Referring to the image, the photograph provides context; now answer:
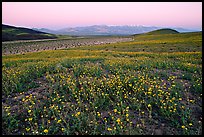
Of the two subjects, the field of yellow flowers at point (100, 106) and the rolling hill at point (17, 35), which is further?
the rolling hill at point (17, 35)

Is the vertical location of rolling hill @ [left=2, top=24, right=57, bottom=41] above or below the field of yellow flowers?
above

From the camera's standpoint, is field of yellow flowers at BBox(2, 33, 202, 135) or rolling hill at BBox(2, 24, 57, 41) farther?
rolling hill at BBox(2, 24, 57, 41)

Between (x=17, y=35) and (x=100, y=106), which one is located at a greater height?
(x=17, y=35)

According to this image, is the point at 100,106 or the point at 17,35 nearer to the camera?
the point at 100,106

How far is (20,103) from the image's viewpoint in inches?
327

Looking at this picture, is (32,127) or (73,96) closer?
(32,127)

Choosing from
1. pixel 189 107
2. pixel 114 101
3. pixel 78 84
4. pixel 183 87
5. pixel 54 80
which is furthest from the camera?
pixel 54 80

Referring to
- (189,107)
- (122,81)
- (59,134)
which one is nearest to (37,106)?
(59,134)

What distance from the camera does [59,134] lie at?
6371 mm

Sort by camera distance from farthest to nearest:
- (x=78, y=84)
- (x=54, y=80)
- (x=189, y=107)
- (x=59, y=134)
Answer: (x=54, y=80)
(x=78, y=84)
(x=189, y=107)
(x=59, y=134)

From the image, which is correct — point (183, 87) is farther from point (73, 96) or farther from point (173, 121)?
point (73, 96)

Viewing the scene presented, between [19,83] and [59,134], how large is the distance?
500 cm

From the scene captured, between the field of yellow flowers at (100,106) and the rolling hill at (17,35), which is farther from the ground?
the rolling hill at (17,35)

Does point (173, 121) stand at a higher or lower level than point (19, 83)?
lower
